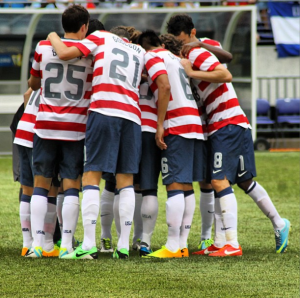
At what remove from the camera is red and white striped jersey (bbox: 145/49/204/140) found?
562 cm

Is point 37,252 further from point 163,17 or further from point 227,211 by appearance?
point 163,17

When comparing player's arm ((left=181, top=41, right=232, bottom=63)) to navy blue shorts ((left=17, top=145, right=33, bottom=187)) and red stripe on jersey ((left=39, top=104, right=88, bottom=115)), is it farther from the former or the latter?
navy blue shorts ((left=17, top=145, right=33, bottom=187))

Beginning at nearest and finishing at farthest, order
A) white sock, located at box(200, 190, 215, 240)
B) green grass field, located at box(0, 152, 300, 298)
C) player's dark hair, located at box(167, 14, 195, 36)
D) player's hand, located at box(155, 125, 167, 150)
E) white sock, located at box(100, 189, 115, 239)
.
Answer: green grass field, located at box(0, 152, 300, 298), player's hand, located at box(155, 125, 167, 150), player's dark hair, located at box(167, 14, 195, 36), white sock, located at box(100, 189, 115, 239), white sock, located at box(200, 190, 215, 240)

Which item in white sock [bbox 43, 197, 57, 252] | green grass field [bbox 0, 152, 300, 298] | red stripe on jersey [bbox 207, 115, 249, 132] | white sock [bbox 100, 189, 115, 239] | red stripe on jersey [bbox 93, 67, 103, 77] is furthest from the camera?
white sock [bbox 100, 189, 115, 239]

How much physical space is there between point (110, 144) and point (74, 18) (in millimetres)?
959

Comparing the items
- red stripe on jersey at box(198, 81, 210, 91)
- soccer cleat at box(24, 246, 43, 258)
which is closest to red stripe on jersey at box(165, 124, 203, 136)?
red stripe on jersey at box(198, 81, 210, 91)

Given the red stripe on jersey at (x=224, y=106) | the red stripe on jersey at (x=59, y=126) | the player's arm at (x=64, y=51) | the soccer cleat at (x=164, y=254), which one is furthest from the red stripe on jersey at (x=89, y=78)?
the soccer cleat at (x=164, y=254)

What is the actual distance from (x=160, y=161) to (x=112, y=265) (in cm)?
108

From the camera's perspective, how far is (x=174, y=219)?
18.3 feet

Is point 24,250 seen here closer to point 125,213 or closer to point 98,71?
point 125,213

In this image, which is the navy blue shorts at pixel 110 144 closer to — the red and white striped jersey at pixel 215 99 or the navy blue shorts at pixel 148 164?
the navy blue shorts at pixel 148 164

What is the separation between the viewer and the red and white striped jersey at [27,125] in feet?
18.5

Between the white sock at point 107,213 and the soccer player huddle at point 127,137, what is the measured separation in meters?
0.01

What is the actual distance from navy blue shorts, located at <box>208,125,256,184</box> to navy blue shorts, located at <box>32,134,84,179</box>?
1.06m
